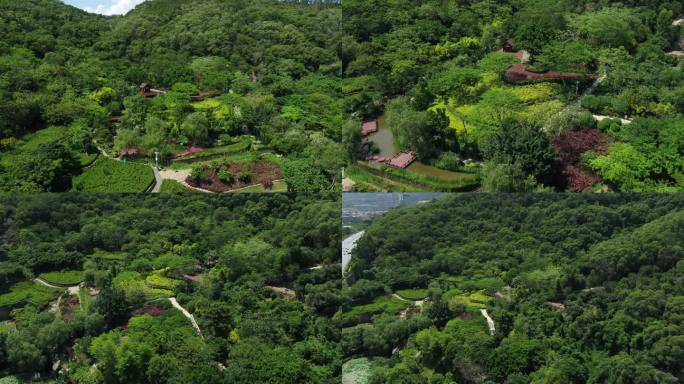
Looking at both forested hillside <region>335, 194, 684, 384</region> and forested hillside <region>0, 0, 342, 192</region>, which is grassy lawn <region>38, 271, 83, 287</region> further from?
forested hillside <region>335, 194, 684, 384</region>

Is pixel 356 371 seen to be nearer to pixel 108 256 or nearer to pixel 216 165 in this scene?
pixel 216 165

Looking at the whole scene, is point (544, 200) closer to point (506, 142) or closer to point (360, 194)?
point (506, 142)

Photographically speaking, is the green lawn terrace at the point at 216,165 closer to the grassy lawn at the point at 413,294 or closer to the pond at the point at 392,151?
the pond at the point at 392,151

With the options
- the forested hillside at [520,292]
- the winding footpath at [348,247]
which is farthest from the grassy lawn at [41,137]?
the forested hillside at [520,292]

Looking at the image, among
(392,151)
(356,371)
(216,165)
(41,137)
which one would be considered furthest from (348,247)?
(41,137)

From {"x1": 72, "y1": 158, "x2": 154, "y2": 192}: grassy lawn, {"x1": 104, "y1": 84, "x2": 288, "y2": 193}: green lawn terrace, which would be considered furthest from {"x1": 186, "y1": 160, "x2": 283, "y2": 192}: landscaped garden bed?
{"x1": 72, "y1": 158, "x2": 154, "y2": 192}: grassy lawn

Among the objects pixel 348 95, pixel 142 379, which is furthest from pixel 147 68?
pixel 142 379
